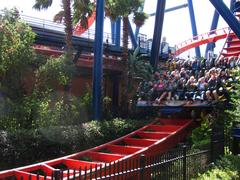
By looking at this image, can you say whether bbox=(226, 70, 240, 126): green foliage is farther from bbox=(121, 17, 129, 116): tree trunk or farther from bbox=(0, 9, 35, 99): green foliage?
bbox=(0, 9, 35, 99): green foliage

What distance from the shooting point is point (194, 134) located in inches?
540

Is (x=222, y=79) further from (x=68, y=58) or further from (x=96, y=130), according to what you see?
(x=68, y=58)

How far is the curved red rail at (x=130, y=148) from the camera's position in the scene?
9.91m

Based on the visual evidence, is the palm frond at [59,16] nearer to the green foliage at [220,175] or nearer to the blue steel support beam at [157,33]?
the blue steel support beam at [157,33]

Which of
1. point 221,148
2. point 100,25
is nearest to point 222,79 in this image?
point 221,148

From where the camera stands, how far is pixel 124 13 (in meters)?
18.6

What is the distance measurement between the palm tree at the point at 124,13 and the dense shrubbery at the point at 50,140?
476 cm

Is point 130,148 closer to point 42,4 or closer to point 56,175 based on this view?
point 56,175

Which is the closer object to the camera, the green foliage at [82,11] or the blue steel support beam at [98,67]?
the blue steel support beam at [98,67]

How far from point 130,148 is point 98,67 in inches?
197

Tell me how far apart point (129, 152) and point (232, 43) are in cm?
1310

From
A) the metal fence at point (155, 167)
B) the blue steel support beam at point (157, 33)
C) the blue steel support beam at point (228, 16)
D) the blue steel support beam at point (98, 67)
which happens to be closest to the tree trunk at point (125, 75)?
the blue steel support beam at point (157, 33)

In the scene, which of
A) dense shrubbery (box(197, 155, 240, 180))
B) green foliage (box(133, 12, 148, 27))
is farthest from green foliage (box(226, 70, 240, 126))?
green foliage (box(133, 12, 148, 27))

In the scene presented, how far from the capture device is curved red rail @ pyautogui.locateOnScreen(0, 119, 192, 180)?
32.5ft
